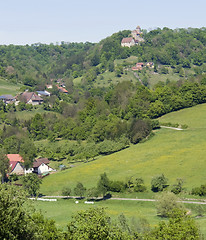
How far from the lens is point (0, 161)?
100500 mm

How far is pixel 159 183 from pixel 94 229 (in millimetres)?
50166

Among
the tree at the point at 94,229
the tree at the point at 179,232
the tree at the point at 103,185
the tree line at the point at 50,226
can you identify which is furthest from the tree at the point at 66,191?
the tree at the point at 94,229

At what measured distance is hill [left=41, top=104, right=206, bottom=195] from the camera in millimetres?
88625

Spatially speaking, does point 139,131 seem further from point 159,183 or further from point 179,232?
point 179,232

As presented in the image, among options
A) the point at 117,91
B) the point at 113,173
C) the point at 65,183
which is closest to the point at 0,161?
the point at 65,183

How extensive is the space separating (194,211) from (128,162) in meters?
36.1

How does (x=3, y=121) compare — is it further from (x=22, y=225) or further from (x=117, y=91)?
(x=22, y=225)

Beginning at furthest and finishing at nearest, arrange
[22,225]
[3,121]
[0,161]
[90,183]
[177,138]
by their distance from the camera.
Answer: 1. [3,121]
2. [177,138]
3. [0,161]
4. [90,183]
5. [22,225]

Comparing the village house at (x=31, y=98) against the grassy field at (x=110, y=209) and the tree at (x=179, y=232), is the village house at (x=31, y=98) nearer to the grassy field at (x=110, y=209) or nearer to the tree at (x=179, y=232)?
the grassy field at (x=110, y=209)

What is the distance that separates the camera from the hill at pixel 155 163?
88625mm

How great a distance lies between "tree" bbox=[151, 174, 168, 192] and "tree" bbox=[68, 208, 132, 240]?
4730 centimetres

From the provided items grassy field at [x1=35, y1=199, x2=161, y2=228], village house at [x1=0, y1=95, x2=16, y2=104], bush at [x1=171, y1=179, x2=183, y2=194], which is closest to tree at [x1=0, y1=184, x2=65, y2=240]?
grassy field at [x1=35, y1=199, x2=161, y2=228]

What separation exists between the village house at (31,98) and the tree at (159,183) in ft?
369

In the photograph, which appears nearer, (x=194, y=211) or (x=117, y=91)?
(x=194, y=211)
